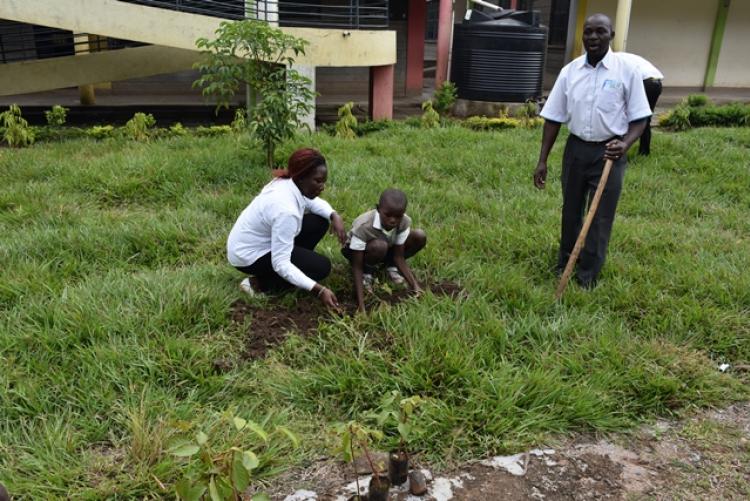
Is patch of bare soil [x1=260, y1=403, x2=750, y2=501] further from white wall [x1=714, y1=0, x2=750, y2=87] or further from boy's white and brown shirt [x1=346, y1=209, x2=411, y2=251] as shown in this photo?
white wall [x1=714, y1=0, x2=750, y2=87]

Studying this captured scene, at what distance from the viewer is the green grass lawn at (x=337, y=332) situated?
2.61 meters

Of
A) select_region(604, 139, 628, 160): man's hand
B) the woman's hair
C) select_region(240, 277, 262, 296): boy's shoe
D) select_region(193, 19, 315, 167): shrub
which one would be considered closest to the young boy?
the woman's hair

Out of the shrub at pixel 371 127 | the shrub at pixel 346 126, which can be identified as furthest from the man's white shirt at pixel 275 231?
the shrub at pixel 371 127

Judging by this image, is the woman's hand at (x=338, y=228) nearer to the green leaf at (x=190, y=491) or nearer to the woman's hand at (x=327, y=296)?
the woman's hand at (x=327, y=296)

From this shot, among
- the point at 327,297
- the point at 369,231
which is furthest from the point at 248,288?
the point at 369,231

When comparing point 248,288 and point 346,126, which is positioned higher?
point 346,126

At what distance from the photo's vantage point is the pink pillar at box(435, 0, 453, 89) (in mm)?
11477

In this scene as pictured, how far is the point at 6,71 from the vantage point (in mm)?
8906

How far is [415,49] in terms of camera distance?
14.6 meters

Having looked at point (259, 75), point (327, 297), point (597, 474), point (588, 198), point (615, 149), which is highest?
point (259, 75)

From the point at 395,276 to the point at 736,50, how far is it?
51.9 feet

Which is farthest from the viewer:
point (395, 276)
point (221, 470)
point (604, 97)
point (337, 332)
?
point (395, 276)

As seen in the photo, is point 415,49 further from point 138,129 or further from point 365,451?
point 365,451

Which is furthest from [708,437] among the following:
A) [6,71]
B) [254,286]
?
[6,71]
